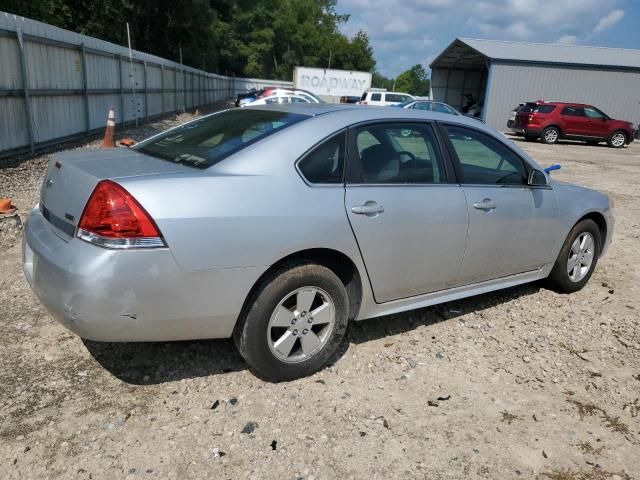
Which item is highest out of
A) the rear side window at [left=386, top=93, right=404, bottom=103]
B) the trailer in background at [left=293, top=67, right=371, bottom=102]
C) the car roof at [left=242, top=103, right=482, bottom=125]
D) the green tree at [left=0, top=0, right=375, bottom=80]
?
the green tree at [left=0, top=0, right=375, bottom=80]

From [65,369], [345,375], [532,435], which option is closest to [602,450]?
[532,435]

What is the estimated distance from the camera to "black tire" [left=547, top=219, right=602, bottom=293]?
456cm

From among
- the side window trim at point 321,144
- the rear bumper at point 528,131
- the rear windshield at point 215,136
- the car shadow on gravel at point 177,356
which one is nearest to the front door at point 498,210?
the car shadow on gravel at point 177,356

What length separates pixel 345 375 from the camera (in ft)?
10.8

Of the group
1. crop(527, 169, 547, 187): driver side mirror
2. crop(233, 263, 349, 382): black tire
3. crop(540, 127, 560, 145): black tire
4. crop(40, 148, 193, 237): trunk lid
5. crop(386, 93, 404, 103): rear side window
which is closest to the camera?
crop(40, 148, 193, 237): trunk lid

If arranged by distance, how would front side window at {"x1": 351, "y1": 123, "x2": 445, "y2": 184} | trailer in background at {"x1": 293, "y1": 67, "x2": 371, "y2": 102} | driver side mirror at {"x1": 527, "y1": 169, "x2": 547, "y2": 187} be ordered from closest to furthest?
front side window at {"x1": 351, "y1": 123, "x2": 445, "y2": 184} < driver side mirror at {"x1": 527, "y1": 169, "x2": 547, "y2": 187} < trailer in background at {"x1": 293, "y1": 67, "x2": 371, "y2": 102}

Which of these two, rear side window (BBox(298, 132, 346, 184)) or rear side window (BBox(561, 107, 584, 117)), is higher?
rear side window (BBox(561, 107, 584, 117))

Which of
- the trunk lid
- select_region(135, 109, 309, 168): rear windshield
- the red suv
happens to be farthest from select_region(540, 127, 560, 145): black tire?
the trunk lid

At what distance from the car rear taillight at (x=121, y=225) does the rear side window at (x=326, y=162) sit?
0.91m

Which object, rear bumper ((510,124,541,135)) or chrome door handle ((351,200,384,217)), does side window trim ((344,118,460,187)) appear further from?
rear bumper ((510,124,541,135))

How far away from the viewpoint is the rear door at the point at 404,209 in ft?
10.5

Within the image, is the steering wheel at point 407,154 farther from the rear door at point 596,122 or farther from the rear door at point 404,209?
Answer: the rear door at point 596,122

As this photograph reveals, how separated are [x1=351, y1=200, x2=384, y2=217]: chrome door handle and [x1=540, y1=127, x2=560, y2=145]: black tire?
70.1ft

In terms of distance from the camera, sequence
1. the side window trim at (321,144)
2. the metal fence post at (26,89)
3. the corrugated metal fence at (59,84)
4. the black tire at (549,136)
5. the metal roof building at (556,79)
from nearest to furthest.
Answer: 1. the side window trim at (321,144)
2. the corrugated metal fence at (59,84)
3. the metal fence post at (26,89)
4. the black tire at (549,136)
5. the metal roof building at (556,79)
